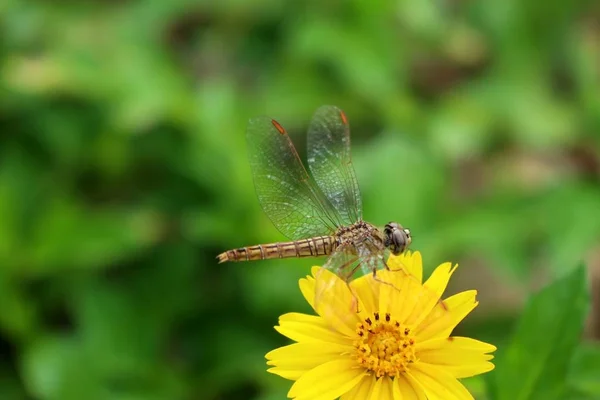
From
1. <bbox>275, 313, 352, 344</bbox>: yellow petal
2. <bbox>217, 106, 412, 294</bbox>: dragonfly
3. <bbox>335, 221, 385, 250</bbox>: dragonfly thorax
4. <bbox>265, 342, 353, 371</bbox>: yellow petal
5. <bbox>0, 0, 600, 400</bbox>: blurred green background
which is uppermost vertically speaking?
<bbox>0, 0, 600, 400</bbox>: blurred green background

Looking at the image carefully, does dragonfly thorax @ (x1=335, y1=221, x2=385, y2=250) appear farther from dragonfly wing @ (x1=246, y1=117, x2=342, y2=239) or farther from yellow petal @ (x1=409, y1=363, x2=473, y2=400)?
yellow petal @ (x1=409, y1=363, x2=473, y2=400)

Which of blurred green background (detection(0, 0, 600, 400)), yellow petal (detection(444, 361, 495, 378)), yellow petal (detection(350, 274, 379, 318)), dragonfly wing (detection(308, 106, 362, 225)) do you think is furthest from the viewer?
blurred green background (detection(0, 0, 600, 400))

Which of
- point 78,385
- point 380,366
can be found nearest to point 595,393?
point 380,366

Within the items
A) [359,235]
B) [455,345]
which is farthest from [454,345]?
[359,235]

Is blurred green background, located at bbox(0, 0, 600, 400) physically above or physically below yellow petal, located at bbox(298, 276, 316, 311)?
above

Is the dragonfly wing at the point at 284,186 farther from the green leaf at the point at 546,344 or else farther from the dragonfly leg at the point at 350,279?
the green leaf at the point at 546,344

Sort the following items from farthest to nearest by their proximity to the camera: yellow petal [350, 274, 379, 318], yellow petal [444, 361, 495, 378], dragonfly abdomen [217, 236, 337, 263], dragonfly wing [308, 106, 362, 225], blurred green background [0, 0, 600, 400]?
1. blurred green background [0, 0, 600, 400]
2. dragonfly wing [308, 106, 362, 225]
3. dragonfly abdomen [217, 236, 337, 263]
4. yellow petal [350, 274, 379, 318]
5. yellow petal [444, 361, 495, 378]

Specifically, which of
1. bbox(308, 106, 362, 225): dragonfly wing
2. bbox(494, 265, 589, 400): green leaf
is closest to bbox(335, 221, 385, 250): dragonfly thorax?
bbox(308, 106, 362, 225): dragonfly wing

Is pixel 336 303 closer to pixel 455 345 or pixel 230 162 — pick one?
pixel 455 345
